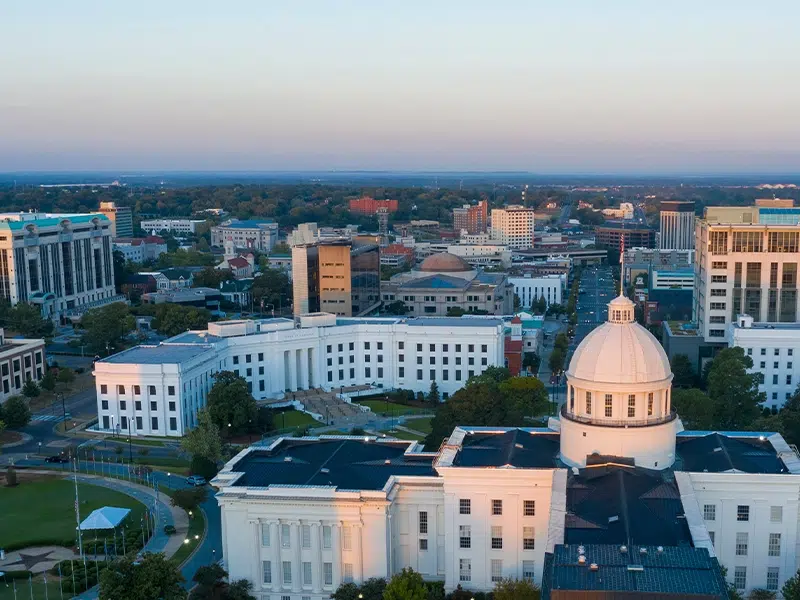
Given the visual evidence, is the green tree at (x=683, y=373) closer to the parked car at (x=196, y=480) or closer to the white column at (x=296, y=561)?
the parked car at (x=196, y=480)

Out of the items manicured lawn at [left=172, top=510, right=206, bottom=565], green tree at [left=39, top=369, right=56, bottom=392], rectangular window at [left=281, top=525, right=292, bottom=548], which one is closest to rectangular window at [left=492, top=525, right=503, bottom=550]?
rectangular window at [left=281, top=525, right=292, bottom=548]

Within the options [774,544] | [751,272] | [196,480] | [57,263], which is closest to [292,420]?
[196,480]

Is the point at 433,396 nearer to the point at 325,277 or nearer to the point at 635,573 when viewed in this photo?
the point at 325,277

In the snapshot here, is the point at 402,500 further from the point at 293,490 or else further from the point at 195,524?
the point at 195,524

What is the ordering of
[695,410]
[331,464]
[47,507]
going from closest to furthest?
[331,464] < [47,507] < [695,410]

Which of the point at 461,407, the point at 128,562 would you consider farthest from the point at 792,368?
the point at 128,562
